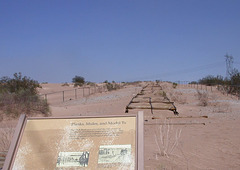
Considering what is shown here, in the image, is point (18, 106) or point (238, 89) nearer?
point (18, 106)

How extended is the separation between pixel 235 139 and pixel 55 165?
22.8 feet

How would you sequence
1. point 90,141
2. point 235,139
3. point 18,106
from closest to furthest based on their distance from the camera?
point 90,141, point 235,139, point 18,106

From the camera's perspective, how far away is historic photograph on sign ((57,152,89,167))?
13.5 ft

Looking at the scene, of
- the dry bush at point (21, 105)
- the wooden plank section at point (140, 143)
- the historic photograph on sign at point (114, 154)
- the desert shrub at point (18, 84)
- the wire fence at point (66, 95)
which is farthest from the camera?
the wire fence at point (66, 95)

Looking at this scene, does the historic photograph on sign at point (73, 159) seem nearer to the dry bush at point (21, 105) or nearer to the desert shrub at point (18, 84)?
the dry bush at point (21, 105)

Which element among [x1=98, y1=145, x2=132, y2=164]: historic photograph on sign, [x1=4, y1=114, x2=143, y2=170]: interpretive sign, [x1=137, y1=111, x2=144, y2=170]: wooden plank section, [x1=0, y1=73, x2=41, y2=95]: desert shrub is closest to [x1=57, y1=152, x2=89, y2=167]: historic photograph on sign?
[x1=4, y1=114, x2=143, y2=170]: interpretive sign

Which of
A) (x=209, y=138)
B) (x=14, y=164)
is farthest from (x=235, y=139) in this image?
(x=14, y=164)

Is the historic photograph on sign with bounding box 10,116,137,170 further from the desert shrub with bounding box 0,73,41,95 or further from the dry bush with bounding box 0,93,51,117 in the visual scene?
the desert shrub with bounding box 0,73,41,95

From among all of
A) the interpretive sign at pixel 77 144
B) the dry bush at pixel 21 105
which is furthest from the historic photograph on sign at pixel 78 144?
the dry bush at pixel 21 105

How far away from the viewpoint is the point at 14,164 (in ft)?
13.9

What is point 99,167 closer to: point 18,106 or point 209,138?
point 209,138

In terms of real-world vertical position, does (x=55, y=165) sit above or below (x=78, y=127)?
below

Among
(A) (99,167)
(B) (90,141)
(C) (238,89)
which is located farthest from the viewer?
(C) (238,89)

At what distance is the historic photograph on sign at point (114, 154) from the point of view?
4.05m
